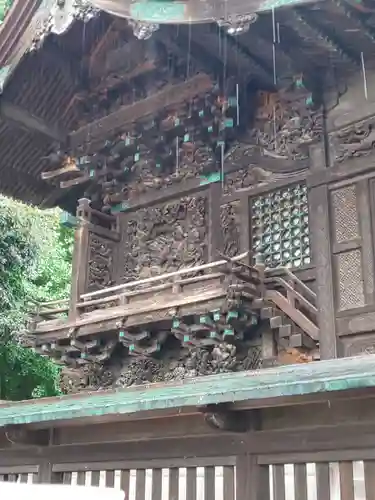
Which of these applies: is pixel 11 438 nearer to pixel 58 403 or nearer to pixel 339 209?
pixel 58 403

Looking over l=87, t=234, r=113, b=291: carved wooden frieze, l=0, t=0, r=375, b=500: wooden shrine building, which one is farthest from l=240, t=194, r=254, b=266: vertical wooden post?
l=87, t=234, r=113, b=291: carved wooden frieze

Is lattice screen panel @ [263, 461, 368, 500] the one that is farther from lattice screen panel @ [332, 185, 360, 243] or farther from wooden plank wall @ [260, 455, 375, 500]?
lattice screen panel @ [332, 185, 360, 243]

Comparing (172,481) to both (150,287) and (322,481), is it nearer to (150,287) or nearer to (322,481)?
(322,481)

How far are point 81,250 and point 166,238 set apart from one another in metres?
1.36

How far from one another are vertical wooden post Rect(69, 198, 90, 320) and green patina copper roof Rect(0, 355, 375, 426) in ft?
13.2

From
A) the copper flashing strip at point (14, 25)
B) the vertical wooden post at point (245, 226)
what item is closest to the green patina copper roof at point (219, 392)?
the vertical wooden post at point (245, 226)

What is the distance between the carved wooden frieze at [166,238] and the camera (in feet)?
30.8

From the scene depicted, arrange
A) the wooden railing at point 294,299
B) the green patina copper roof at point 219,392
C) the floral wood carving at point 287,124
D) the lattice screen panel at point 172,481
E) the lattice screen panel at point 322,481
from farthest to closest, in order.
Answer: the floral wood carving at point 287,124
the wooden railing at point 294,299
the lattice screen panel at point 172,481
the lattice screen panel at point 322,481
the green patina copper roof at point 219,392

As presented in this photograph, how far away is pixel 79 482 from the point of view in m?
5.70

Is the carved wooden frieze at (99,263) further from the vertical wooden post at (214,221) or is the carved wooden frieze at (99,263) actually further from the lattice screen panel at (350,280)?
the lattice screen panel at (350,280)

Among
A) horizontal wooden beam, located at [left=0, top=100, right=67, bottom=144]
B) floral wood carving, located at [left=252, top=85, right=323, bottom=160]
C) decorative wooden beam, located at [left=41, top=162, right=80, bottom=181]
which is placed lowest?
floral wood carving, located at [left=252, top=85, right=323, bottom=160]

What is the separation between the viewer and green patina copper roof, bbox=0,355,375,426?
396 centimetres

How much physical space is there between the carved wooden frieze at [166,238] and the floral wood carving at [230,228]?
0.34 m

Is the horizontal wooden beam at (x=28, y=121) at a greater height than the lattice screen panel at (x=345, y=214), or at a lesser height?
greater
